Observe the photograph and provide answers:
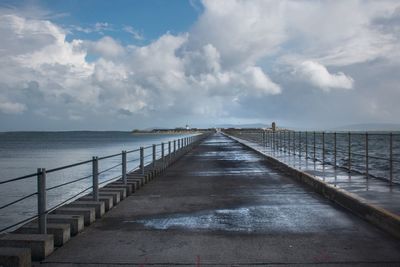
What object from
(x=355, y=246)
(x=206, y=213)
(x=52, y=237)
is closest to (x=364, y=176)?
(x=206, y=213)

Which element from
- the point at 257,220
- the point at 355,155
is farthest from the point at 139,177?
the point at 355,155

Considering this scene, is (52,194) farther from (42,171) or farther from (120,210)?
(42,171)

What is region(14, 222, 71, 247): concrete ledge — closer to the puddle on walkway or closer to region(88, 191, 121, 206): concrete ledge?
the puddle on walkway

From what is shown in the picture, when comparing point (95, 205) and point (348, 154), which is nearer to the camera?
point (95, 205)

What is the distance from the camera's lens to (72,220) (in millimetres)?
7559

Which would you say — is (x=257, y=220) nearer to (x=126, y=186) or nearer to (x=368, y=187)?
(x=368, y=187)

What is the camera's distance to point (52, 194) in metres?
19.9

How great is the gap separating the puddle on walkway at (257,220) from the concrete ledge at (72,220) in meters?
1.18

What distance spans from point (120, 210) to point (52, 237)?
3.37m

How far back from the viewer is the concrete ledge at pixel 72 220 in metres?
7.50

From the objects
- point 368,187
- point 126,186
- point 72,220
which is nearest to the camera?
point 72,220

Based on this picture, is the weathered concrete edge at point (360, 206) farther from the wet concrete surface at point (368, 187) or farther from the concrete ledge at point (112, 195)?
the concrete ledge at point (112, 195)

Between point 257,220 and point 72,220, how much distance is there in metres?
3.29

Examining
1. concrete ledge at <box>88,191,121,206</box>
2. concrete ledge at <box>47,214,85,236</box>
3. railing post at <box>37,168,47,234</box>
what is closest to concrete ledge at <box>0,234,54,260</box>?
railing post at <box>37,168,47,234</box>
